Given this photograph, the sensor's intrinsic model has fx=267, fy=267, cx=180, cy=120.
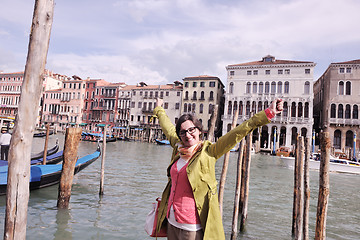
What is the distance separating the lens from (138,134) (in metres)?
41.2

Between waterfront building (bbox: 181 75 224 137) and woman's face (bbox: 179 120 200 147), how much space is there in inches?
1331

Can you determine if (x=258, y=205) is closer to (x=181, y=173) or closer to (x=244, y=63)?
(x=181, y=173)

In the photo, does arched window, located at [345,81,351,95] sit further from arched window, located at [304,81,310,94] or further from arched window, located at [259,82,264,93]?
arched window, located at [259,82,264,93]

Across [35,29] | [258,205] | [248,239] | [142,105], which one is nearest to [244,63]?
[142,105]

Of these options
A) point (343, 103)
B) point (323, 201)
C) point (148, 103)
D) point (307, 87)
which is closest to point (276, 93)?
point (307, 87)

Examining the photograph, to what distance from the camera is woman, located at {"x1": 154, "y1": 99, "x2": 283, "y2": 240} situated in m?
1.77

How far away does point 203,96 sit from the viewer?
36938 millimetres

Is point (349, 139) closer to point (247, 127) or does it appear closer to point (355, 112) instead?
point (355, 112)

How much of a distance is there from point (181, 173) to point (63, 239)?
3.33 metres

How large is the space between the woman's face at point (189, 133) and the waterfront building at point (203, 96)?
33.8 meters

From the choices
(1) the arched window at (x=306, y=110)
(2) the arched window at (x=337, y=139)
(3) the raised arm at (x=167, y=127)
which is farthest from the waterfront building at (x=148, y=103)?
(3) the raised arm at (x=167, y=127)

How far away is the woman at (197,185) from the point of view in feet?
5.82

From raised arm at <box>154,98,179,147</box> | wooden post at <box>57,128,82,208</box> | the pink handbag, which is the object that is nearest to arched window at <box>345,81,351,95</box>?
wooden post at <box>57,128,82,208</box>

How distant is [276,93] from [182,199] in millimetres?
31664
